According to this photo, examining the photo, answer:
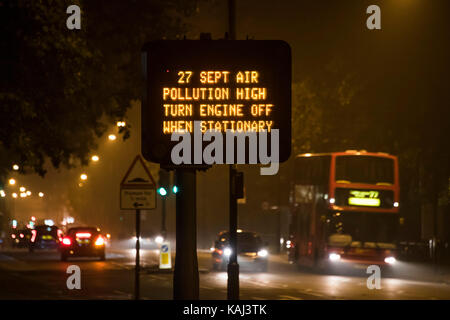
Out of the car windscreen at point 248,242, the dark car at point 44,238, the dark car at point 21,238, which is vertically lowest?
the dark car at point 21,238

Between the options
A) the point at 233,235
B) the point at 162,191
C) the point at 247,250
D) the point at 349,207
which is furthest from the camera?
the point at 247,250

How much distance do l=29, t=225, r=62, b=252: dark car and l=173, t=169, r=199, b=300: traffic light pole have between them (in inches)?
2091

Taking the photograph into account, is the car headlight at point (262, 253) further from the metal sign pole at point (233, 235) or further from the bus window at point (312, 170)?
the metal sign pole at point (233, 235)

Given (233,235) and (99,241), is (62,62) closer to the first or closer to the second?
(233,235)

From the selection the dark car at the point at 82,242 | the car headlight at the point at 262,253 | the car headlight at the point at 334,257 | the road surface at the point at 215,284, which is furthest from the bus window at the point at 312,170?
the dark car at the point at 82,242

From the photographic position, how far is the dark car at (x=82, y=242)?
4809 cm

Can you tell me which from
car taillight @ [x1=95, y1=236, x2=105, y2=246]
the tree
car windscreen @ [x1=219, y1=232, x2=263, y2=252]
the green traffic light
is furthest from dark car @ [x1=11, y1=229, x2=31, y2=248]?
the green traffic light

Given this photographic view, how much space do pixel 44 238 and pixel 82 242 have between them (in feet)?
53.0

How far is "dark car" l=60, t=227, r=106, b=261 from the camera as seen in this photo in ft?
158

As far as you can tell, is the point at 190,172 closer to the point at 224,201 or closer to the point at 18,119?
the point at 18,119

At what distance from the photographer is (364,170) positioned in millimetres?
37938

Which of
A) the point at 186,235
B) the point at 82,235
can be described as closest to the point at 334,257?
the point at 82,235

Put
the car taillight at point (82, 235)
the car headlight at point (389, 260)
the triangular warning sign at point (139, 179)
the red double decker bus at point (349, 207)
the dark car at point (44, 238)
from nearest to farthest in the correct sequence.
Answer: the triangular warning sign at point (139, 179), the red double decker bus at point (349, 207), the car headlight at point (389, 260), the car taillight at point (82, 235), the dark car at point (44, 238)

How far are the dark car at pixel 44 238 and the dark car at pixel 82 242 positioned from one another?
15.0 m
